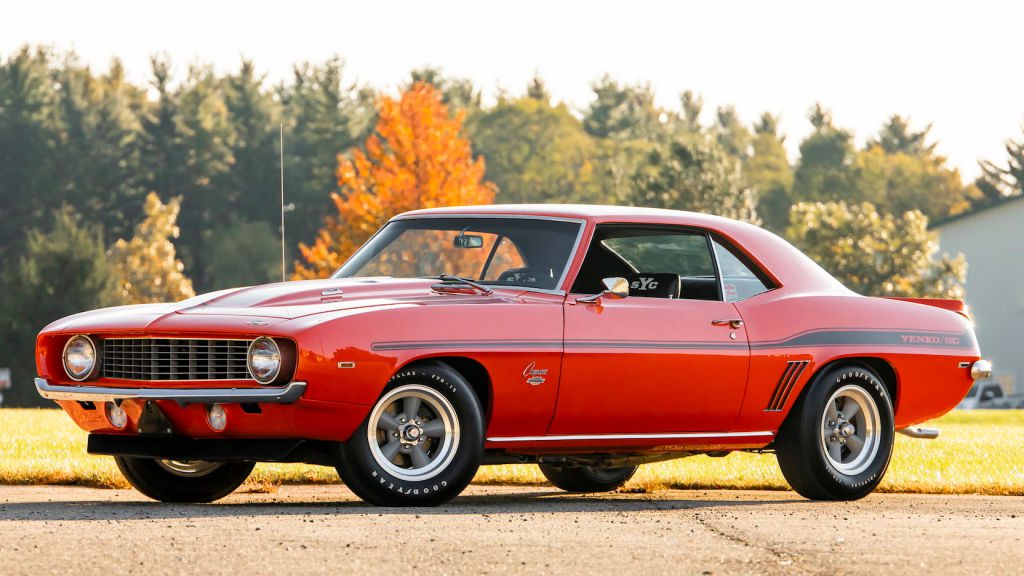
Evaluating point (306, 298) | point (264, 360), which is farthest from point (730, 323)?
point (264, 360)

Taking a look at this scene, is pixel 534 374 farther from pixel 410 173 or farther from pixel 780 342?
pixel 410 173

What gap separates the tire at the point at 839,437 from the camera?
984 cm

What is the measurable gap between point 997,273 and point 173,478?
199 ft

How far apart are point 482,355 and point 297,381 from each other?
1033 millimetres

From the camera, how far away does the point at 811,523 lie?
25.6 ft

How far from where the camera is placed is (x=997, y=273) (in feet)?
217

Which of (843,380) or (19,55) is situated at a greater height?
(19,55)

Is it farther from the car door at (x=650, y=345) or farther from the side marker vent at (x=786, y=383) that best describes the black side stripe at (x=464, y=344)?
the side marker vent at (x=786, y=383)

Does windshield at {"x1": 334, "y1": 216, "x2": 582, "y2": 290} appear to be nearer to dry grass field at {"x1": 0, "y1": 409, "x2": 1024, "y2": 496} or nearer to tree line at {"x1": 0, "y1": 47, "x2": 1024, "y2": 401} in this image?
dry grass field at {"x1": 0, "y1": 409, "x2": 1024, "y2": 496}

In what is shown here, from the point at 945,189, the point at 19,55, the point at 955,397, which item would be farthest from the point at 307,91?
the point at 955,397

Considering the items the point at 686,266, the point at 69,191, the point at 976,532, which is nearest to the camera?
the point at 976,532

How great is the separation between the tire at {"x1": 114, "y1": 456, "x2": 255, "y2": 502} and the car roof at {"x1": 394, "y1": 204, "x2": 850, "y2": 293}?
188cm

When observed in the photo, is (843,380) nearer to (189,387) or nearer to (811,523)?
(811,523)

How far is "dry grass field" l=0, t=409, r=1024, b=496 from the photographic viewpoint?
11047 mm
